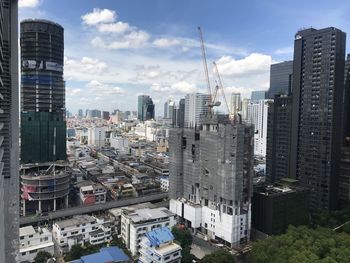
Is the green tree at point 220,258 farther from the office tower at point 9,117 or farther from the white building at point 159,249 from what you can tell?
the office tower at point 9,117

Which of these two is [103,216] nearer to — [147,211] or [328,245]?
[147,211]

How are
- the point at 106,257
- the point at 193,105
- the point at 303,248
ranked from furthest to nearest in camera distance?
the point at 193,105, the point at 106,257, the point at 303,248

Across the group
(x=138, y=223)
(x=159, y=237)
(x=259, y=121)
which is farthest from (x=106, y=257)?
(x=259, y=121)

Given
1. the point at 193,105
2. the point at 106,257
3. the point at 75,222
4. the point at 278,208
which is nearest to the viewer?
the point at 106,257

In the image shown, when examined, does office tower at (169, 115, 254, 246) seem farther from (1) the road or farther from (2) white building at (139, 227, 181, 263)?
(2) white building at (139, 227, 181, 263)

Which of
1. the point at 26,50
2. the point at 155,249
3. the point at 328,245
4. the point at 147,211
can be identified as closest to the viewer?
the point at 328,245

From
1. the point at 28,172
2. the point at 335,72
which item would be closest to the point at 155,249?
the point at 28,172

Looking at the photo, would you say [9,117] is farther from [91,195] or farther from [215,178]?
[91,195]
